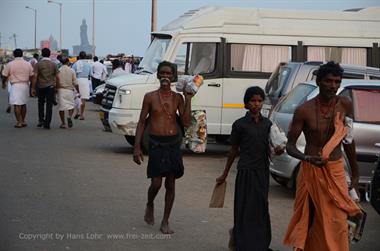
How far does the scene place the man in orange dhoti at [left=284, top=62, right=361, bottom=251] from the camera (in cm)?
581

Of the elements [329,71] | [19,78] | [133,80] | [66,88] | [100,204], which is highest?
[329,71]

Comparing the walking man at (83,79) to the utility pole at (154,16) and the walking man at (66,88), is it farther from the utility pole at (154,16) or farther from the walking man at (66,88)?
the utility pole at (154,16)

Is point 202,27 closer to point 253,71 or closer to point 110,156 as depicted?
point 253,71

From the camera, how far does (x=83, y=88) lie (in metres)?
20.7

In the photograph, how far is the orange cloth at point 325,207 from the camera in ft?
19.0

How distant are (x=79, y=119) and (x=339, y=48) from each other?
9.03 metres

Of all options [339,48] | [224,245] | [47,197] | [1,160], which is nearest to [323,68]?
[224,245]

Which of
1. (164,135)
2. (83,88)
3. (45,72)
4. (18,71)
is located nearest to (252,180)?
(164,135)

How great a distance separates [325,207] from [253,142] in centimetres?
102

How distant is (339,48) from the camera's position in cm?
1490

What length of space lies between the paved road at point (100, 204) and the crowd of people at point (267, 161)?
1.58 ft

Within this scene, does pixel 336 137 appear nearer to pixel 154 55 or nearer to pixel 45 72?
pixel 154 55

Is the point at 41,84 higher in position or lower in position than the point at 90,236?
higher

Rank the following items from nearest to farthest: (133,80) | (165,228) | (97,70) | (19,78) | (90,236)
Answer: (90,236) → (165,228) → (133,80) → (19,78) → (97,70)
